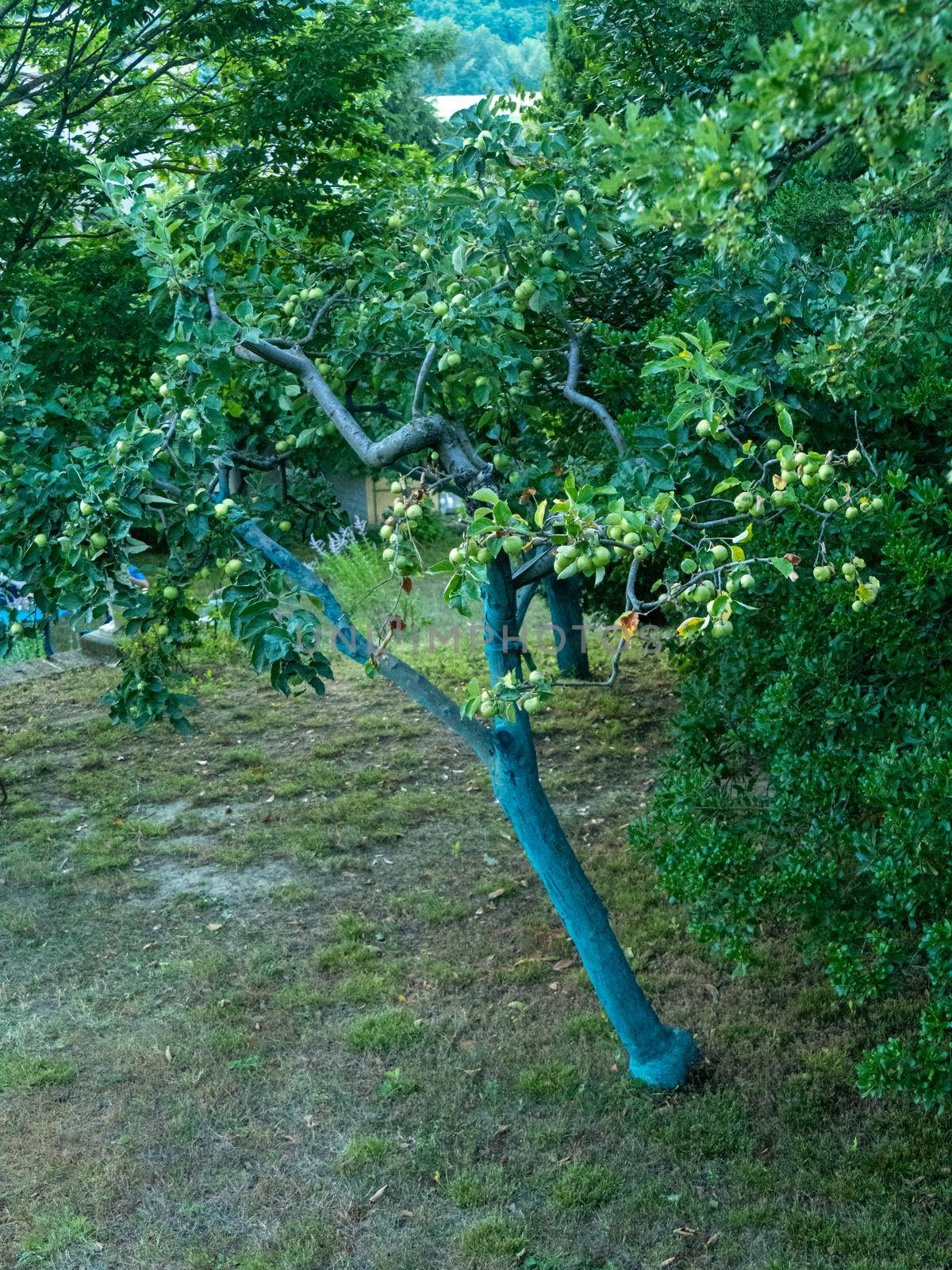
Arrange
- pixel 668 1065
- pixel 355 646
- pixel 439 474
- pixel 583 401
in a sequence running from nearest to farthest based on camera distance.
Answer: pixel 439 474, pixel 583 401, pixel 355 646, pixel 668 1065

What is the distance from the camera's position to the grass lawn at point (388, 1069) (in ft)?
11.2

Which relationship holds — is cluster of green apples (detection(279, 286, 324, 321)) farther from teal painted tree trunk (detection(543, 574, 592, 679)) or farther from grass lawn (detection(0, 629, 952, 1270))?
teal painted tree trunk (detection(543, 574, 592, 679))

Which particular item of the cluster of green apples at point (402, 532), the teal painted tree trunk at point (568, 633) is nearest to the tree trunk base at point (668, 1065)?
the cluster of green apples at point (402, 532)

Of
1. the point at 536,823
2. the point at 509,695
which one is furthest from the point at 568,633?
the point at 509,695

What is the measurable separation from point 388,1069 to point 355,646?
1591 mm

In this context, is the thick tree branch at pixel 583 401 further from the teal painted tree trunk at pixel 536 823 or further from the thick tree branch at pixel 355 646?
the thick tree branch at pixel 355 646

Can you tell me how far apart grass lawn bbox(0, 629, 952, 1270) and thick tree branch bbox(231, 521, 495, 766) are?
49.7 inches

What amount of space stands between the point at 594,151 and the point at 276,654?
1817 mm

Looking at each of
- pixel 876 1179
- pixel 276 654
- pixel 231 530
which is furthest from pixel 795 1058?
pixel 231 530

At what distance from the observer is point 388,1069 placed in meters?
4.23

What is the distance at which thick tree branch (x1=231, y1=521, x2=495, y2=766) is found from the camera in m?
3.82

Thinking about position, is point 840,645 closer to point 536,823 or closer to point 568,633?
point 536,823

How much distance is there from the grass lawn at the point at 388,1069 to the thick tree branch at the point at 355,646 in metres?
1.26

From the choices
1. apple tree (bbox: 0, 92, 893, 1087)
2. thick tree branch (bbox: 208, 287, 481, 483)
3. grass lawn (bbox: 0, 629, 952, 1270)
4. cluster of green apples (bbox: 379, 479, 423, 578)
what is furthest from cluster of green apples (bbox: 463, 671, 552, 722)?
grass lawn (bbox: 0, 629, 952, 1270)
